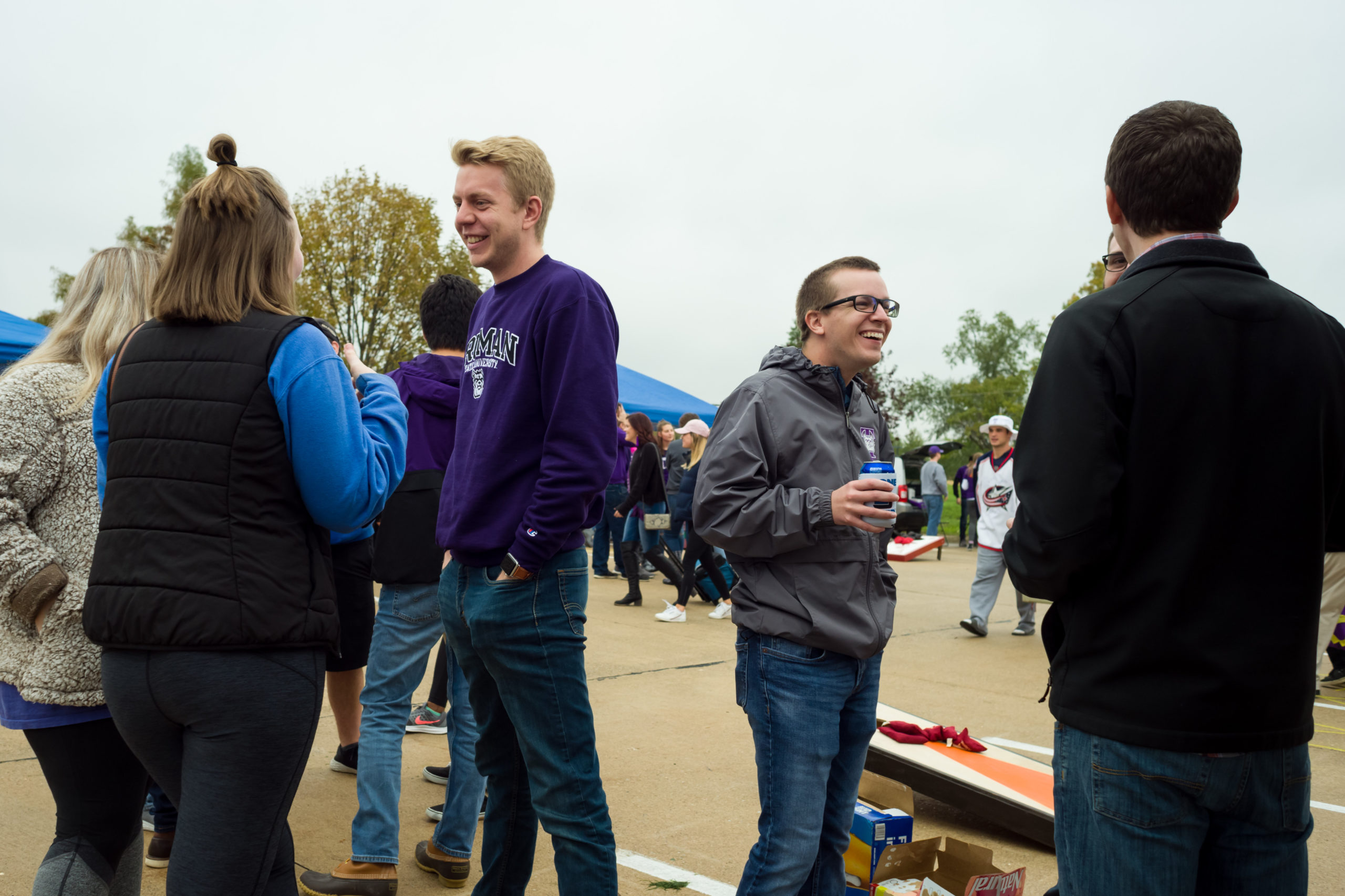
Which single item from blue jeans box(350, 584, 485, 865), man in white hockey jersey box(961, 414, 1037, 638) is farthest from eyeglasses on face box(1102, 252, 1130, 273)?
man in white hockey jersey box(961, 414, 1037, 638)

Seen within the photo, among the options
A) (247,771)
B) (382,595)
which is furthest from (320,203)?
(247,771)

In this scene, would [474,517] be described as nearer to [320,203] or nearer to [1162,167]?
[1162,167]

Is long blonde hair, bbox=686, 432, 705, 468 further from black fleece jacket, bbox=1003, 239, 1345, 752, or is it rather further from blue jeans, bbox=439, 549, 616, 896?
black fleece jacket, bbox=1003, 239, 1345, 752

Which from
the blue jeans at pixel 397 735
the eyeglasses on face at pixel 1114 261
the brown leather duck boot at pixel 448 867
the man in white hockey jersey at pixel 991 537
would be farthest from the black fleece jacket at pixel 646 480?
the eyeglasses on face at pixel 1114 261

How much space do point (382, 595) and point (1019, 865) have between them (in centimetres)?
273

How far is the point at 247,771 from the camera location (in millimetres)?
1869

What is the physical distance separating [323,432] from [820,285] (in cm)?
147

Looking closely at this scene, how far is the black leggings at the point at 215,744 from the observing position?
6.06ft

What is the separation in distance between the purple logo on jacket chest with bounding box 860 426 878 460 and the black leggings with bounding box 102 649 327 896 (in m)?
1.63

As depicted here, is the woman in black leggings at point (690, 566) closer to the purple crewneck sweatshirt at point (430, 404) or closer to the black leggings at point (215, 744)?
the purple crewneck sweatshirt at point (430, 404)

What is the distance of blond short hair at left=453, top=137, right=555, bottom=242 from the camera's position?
2.61 metres

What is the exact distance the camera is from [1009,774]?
13.4 ft

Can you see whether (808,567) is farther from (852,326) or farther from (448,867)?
(448,867)

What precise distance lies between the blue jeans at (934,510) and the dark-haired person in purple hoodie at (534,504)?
19.5 m
